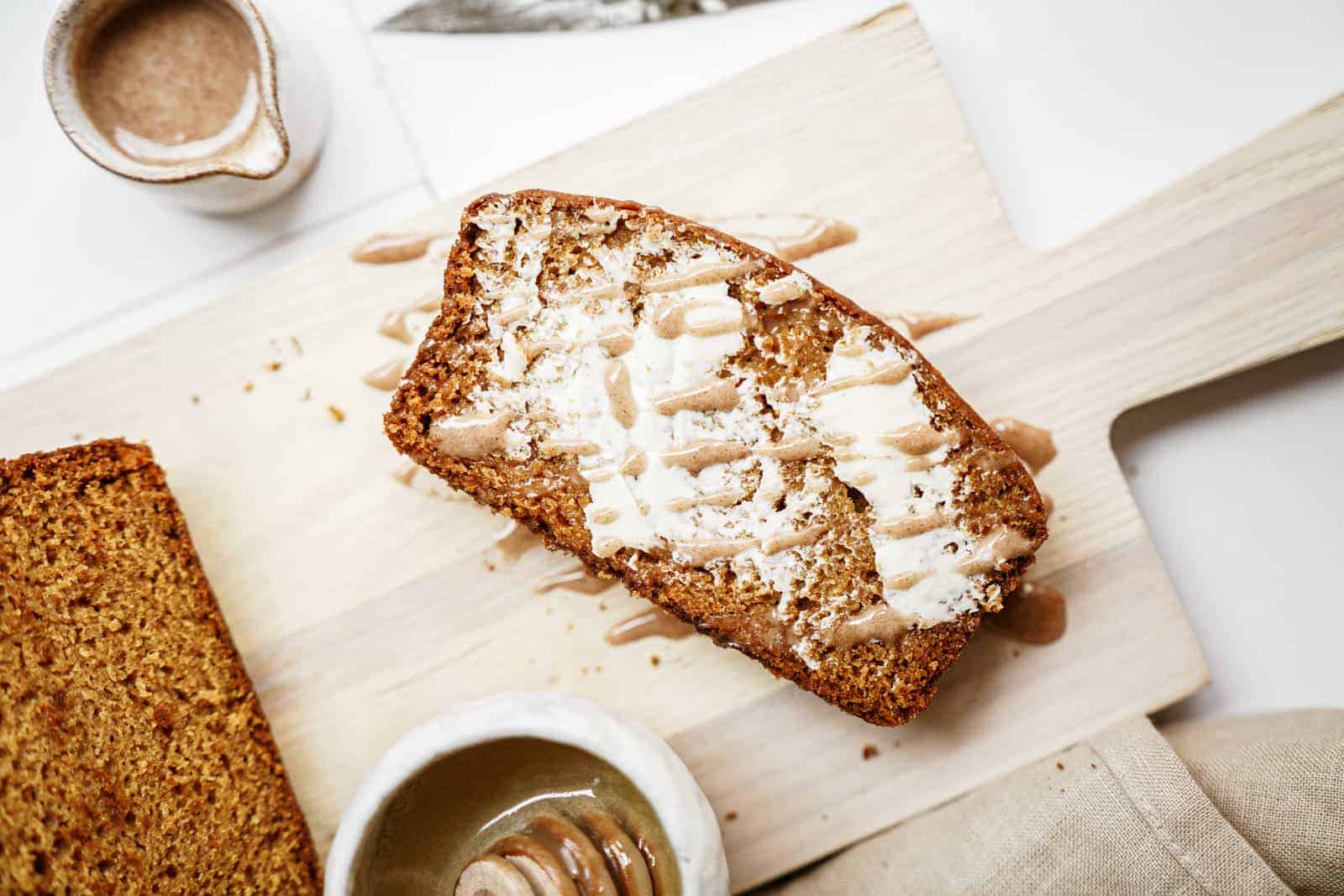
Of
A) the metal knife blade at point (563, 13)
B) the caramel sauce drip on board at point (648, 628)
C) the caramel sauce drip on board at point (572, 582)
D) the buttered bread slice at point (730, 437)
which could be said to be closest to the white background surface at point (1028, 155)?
the metal knife blade at point (563, 13)

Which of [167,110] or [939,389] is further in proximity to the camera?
[167,110]

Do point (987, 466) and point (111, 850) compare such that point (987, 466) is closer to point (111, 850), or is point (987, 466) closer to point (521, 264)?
point (521, 264)

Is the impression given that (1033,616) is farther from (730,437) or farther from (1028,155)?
(1028,155)

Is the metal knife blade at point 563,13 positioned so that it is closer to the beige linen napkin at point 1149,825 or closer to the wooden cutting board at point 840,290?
the wooden cutting board at point 840,290

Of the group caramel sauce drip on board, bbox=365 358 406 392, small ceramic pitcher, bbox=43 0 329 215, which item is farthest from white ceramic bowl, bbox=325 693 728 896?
small ceramic pitcher, bbox=43 0 329 215

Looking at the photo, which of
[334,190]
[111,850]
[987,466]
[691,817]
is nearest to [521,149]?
[334,190]

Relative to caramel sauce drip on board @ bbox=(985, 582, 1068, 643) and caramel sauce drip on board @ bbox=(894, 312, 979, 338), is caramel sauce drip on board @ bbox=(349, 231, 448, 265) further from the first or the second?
caramel sauce drip on board @ bbox=(985, 582, 1068, 643)
